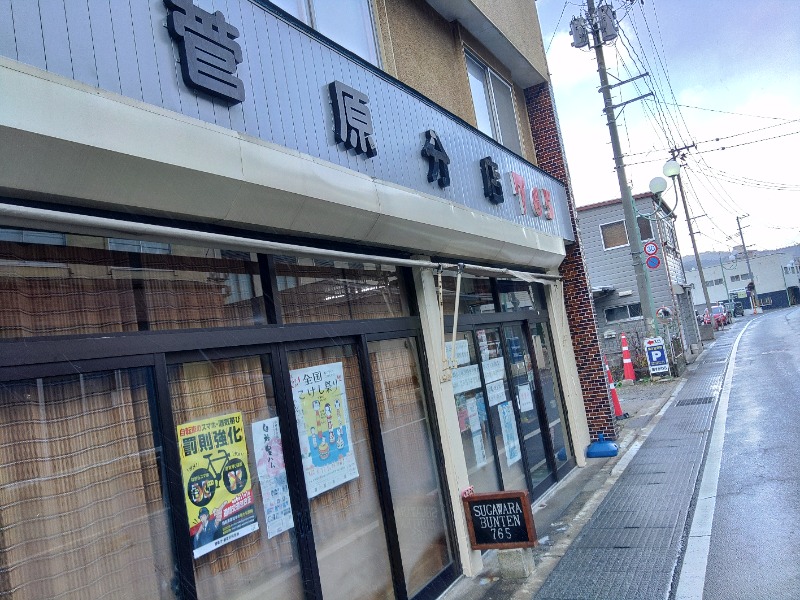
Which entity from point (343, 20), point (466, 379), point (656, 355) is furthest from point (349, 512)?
point (656, 355)

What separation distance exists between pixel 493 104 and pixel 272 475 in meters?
7.57

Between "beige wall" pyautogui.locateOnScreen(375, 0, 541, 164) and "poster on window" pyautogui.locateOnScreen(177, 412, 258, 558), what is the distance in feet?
15.0

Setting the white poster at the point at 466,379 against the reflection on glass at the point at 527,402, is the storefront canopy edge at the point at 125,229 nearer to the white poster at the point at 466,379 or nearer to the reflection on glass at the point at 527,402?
the white poster at the point at 466,379

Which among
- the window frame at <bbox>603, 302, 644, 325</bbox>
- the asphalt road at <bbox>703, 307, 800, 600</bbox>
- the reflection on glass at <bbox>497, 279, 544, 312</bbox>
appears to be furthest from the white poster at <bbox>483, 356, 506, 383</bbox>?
the window frame at <bbox>603, 302, 644, 325</bbox>

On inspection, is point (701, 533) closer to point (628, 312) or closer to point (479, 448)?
point (479, 448)

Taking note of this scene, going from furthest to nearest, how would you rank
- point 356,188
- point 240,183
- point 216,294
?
point 356,188 → point 216,294 → point 240,183

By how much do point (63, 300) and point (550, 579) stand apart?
473 cm

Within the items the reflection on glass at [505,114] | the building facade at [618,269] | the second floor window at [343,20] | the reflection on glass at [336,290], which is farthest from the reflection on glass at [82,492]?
the building facade at [618,269]

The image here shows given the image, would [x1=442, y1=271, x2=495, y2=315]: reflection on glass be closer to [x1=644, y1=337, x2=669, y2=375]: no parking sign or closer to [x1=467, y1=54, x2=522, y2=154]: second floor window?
[x1=467, y1=54, x2=522, y2=154]: second floor window

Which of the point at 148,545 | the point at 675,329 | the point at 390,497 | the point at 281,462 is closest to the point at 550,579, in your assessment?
the point at 390,497

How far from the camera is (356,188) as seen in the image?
199 inches

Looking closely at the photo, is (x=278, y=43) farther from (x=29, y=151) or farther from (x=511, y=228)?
(x=511, y=228)

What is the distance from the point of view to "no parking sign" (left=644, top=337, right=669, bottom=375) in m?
20.1

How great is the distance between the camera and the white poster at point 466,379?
7.04m
